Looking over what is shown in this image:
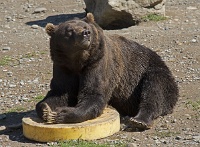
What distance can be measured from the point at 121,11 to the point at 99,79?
22.2 ft

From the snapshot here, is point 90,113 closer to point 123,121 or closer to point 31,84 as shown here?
point 123,121

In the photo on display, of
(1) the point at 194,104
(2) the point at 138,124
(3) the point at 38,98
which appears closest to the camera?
(2) the point at 138,124

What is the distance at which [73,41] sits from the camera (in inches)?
306

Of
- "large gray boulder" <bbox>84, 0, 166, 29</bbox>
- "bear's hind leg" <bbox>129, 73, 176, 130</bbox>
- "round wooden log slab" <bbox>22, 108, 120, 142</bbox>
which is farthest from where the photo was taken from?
"large gray boulder" <bbox>84, 0, 166, 29</bbox>

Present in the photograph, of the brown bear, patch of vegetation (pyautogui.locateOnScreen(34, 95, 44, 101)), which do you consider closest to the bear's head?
the brown bear

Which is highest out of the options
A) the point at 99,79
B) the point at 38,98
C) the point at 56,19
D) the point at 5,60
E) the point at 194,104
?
the point at 99,79

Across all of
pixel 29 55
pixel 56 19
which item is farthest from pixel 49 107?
pixel 56 19

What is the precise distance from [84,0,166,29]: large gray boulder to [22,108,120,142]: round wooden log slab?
691cm

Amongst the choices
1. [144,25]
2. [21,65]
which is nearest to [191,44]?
[144,25]

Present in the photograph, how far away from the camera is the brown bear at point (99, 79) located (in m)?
7.81

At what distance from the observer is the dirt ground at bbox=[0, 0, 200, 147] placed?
314 inches

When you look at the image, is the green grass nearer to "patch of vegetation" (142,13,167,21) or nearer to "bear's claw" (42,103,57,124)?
"bear's claw" (42,103,57,124)

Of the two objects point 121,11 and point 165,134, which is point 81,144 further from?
point 121,11

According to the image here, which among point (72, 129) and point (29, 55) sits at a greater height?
point (72, 129)
